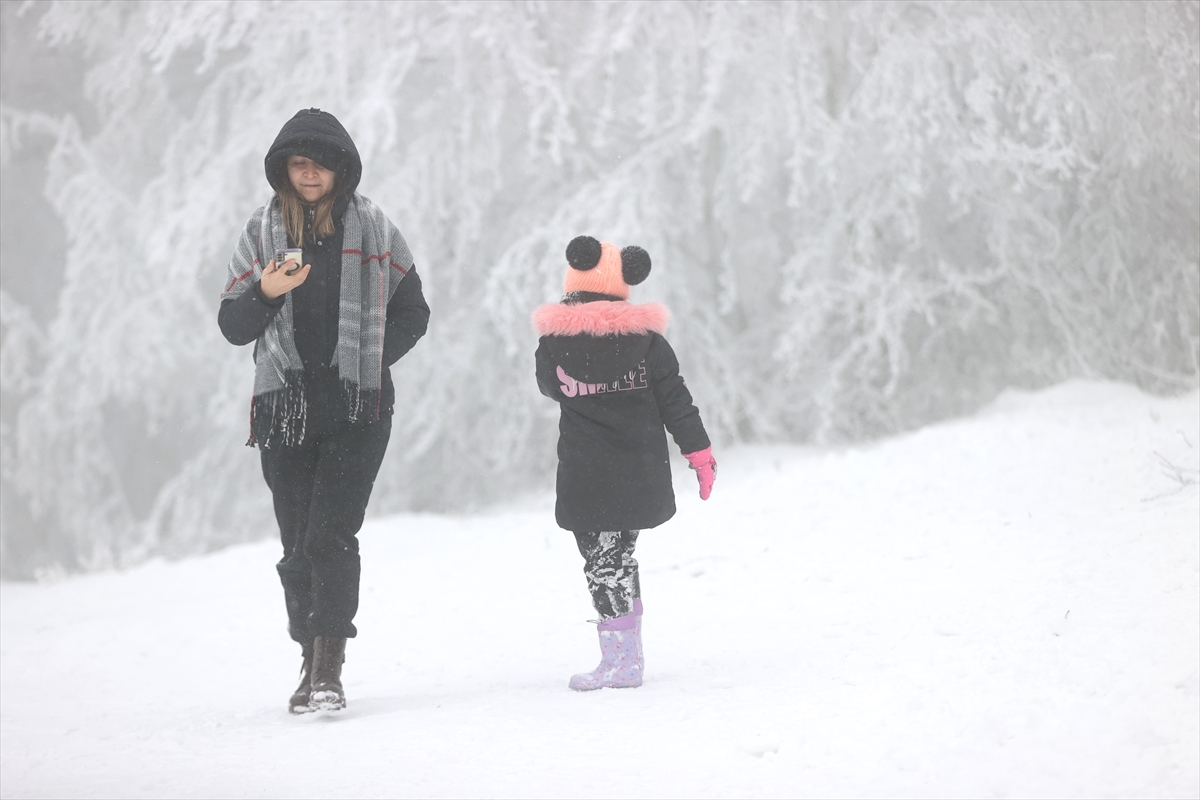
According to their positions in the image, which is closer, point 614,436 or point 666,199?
point 614,436

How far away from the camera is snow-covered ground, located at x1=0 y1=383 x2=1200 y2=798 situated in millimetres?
2305

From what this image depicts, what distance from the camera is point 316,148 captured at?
115 inches

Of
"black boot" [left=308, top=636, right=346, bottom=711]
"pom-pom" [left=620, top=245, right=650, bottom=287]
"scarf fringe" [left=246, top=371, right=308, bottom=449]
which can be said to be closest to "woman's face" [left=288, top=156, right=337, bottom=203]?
"scarf fringe" [left=246, top=371, right=308, bottom=449]

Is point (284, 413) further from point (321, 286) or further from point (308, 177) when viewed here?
point (308, 177)

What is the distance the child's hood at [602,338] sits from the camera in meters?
3.15

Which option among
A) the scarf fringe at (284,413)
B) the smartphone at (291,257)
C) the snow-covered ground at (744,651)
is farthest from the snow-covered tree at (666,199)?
the smartphone at (291,257)

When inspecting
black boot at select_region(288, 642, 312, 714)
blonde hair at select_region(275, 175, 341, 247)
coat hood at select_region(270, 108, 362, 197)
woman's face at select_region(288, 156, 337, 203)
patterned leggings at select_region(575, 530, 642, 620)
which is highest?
coat hood at select_region(270, 108, 362, 197)

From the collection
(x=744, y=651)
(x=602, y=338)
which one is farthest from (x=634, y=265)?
(x=744, y=651)

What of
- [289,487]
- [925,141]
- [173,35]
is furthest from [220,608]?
[925,141]

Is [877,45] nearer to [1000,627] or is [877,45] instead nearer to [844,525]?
[844,525]

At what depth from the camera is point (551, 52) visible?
8.18 metres

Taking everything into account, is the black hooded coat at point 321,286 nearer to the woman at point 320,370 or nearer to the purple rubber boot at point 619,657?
the woman at point 320,370

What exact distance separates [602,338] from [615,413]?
0.22 m

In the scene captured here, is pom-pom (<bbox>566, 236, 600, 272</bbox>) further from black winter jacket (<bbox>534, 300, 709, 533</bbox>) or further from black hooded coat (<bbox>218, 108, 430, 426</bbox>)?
black hooded coat (<bbox>218, 108, 430, 426</bbox>)
